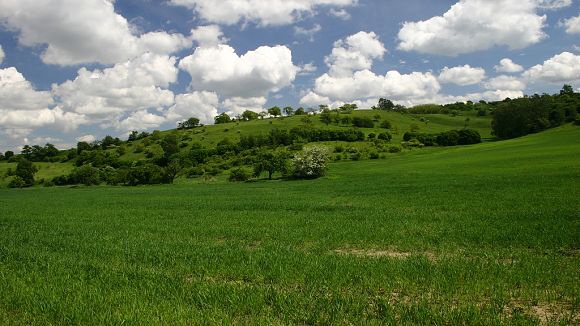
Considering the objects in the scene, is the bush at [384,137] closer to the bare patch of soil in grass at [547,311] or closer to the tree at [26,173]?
the tree at [26,173]

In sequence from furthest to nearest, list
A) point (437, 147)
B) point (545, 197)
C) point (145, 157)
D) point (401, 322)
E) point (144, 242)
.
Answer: point (145, 157)
point (437, 147)
point (545, 197)
point (144, 242)
point (401, 322)

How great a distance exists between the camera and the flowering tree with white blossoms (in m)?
75.7

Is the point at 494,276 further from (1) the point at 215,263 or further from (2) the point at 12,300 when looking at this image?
(2) the point at 12,300

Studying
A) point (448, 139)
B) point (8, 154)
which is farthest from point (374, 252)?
point (8, 154)

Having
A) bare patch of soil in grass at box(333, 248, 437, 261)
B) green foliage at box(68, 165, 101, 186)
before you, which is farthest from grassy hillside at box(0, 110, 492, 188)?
bare patch of soil in grass at box(333, 248, 437, 261)

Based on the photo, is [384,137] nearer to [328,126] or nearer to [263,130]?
[328,126]

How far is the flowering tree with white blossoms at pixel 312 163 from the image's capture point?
7569cm

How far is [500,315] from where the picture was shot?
7977 millimetres

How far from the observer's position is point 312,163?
7556 cm

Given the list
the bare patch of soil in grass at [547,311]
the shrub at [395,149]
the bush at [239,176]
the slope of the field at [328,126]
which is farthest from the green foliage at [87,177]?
the bare patch of soil in grass at [547,311]

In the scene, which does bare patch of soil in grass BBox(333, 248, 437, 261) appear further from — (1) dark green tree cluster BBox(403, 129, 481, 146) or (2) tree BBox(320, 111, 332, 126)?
(2) tree BBox(320, 111, 332, 126)

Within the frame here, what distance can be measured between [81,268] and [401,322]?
9982mm

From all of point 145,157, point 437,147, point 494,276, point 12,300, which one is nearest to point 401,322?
point 494,276

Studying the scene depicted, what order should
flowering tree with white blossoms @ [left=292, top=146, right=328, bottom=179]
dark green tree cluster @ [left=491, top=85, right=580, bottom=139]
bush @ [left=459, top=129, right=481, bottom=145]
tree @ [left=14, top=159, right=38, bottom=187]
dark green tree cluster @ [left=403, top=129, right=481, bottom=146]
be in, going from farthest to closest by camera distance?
1. bush @ [left=459, top=129, right=481, bottom=145]
2. dark green tree cluster @ [left=403, top=129, right=481, bottom=146]
3. dark green tree cluster @ [left=491, top=85, right=580, bottom=139]
4. tree @ [left=14, top=159, right=38, bottom=187]
5. flowering tree with white blossoms @ [left=292, top=146, right=328, bottom=179]
